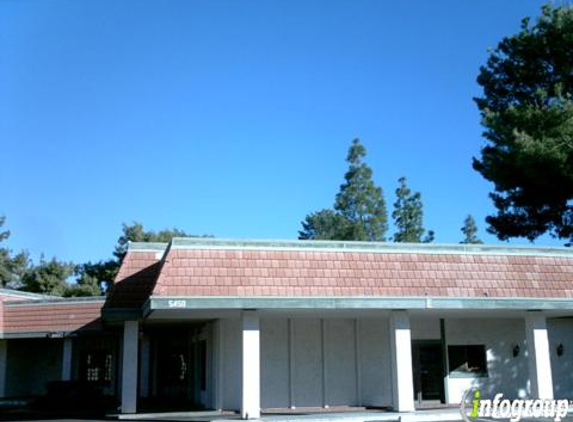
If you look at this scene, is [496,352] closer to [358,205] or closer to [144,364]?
[144,364]

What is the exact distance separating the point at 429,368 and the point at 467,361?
1389mm

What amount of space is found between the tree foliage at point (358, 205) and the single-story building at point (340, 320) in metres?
30.9

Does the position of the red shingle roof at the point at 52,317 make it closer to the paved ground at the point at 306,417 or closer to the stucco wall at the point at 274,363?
the paved ground at the point at 306,417

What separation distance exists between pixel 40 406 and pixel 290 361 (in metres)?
9.29

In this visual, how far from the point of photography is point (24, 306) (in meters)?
29.2

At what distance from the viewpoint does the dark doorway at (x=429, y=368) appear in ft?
75.7

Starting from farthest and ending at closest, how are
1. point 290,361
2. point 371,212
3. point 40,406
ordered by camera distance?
point 371,212 → point 40,406 → point 290,361

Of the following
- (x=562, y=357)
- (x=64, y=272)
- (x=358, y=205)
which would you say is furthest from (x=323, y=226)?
(x=562, y=357)

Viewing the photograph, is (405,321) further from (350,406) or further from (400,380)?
(350,406)

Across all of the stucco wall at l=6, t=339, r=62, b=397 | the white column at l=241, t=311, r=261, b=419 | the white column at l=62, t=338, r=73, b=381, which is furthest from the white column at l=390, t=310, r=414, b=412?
the stucco wall at l=6, t=339, r=62, b=397

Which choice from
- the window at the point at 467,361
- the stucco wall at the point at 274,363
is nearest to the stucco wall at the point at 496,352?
the window at the point at 467,361

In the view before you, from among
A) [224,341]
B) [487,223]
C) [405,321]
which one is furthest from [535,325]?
[487,223]

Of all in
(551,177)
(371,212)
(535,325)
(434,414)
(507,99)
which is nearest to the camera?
(434,414)

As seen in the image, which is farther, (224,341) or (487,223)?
(487,223)
